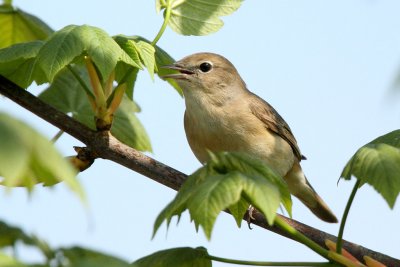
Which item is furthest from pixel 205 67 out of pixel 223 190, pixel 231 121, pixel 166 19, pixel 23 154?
pixel 23 154

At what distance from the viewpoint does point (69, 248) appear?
2004mm

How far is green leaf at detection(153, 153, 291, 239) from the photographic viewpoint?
2.38 m

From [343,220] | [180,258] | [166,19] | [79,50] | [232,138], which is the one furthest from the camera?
[232,138]

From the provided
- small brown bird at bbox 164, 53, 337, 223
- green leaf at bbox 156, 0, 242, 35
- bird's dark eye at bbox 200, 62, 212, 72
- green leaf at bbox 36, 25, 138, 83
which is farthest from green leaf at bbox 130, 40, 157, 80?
bird's dark eye at bbox 200, 62, 212, 72

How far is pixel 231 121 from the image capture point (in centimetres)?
668

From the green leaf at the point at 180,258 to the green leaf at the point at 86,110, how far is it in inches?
64.9

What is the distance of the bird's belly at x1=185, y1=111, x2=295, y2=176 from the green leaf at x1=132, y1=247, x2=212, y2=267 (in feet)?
10.2

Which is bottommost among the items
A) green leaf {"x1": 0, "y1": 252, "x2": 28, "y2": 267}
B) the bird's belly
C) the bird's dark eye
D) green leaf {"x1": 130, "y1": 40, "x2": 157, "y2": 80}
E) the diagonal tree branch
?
green leaf {"x1": 0, "y1": 252, "x2": 28, "y2": 267}

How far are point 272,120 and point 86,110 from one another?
9.15 ft

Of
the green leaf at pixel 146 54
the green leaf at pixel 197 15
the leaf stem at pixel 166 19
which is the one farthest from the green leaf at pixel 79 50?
the green leaf at pixel 197 15

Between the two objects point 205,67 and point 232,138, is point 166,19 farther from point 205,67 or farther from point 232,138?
point 205,67

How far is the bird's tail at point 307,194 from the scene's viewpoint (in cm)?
764

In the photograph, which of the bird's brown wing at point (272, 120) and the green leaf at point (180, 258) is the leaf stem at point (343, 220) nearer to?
the green leaf at point (180, 258)

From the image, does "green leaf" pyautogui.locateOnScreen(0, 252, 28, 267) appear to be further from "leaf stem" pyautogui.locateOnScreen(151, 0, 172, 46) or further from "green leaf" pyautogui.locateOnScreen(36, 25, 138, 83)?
"leaf stem" pyautogui.locateOnScreen(151, 0, 172, 46)
